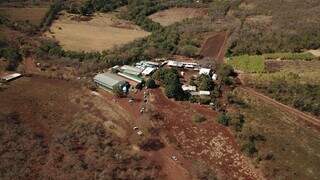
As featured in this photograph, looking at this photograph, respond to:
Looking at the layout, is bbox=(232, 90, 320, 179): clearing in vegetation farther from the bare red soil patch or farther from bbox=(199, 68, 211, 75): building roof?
the bare red soil patch

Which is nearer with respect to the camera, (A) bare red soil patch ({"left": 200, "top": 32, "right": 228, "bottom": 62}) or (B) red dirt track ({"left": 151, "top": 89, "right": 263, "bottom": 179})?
(B) red dirt track ({"left": 151, "top": 89, "right": 263, "bottom": 179})

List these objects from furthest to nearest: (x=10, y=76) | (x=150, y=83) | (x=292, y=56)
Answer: (x=292, y=56), (x=10, y=76), (x=150, y=83)

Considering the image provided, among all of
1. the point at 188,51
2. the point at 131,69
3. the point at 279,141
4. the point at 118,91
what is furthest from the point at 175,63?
the point at 279,141

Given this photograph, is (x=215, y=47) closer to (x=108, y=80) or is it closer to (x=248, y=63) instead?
(x=248, y=63)

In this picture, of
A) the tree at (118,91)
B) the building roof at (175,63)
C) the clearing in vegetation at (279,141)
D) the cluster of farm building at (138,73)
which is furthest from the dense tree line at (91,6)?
the clearing in vegetation at (279,141)

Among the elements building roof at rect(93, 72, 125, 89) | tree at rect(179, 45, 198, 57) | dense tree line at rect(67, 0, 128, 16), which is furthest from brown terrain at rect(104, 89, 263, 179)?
dense tree line at rect(67, 0, 128, 16)

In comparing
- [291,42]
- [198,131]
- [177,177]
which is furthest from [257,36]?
[177,177]

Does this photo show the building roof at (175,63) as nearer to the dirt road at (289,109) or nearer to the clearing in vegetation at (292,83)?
the clearing in vegetation at (292,83)
